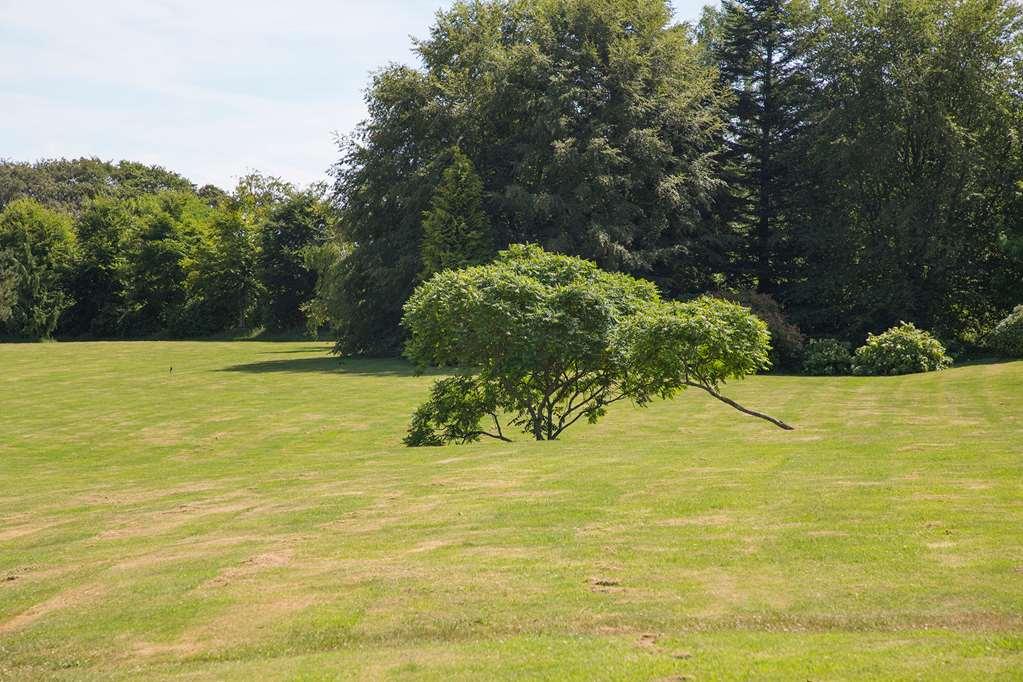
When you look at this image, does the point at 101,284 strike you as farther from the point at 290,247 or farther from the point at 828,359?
the point at 828,359

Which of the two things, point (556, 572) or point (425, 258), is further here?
point (425, 258)

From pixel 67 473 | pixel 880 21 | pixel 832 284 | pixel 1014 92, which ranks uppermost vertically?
pixel 880 21

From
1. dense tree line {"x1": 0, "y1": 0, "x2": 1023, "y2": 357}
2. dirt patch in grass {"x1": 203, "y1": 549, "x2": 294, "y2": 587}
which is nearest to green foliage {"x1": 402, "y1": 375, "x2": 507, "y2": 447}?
dirt patch in grass {"x1": 203, "y1": 549, "x2": 294, "y2": 587}

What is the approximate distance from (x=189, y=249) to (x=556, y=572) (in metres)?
78.4

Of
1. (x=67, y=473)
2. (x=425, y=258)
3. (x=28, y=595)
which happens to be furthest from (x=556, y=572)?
(x=425, y=258)

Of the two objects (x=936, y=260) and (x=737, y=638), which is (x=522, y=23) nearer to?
(x=936, y=260)

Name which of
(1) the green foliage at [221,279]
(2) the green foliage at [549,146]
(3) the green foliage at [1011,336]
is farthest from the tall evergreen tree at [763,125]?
(1) the green foliage at [221,279]

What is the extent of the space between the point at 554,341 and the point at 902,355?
20799mm

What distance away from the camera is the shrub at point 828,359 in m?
36.6

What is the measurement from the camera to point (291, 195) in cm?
7750

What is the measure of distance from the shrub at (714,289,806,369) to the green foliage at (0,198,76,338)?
5709 cm

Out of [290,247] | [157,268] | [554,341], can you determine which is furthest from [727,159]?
[157,268]

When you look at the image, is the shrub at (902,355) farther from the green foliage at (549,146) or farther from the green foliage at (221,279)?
the green foliage at (221,279)

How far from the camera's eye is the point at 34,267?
7706 centimetres
